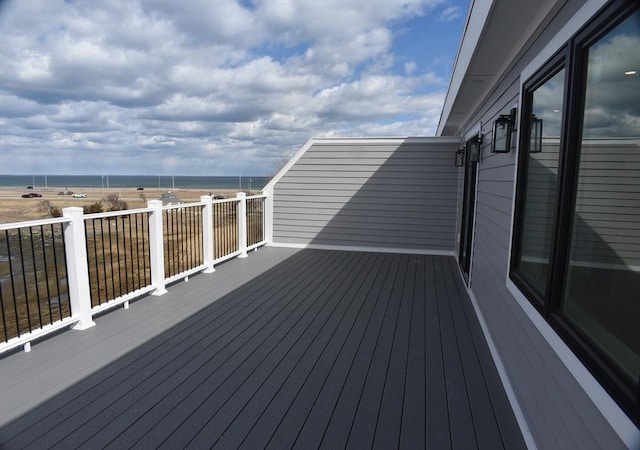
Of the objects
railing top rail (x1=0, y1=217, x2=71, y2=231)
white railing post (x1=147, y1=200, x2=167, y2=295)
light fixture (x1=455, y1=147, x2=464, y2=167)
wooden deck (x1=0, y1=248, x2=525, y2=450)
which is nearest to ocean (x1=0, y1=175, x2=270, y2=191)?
light fixture (x1=455, y1=147, x2=464, y2=167)

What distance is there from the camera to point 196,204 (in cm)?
458

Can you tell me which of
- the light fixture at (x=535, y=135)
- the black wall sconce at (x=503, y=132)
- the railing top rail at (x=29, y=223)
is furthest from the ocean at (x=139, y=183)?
the light fixture at (x=535, y=135)

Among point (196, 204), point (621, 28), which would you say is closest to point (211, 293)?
point (196, 204)

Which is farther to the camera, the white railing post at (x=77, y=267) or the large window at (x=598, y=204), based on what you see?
the white railing post at (x=77, y=267)

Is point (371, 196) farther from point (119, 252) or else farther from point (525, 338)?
point (525, 338)

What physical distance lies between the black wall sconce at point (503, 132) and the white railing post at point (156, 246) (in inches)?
131

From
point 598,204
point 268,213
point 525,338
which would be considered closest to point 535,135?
point 598,204

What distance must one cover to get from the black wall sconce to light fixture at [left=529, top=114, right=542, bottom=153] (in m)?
0.45

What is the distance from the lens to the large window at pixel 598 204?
105 cm

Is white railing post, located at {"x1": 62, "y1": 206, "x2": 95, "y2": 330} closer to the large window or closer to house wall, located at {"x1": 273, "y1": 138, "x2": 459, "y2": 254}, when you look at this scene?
the large window

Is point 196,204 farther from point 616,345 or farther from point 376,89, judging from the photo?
point 376,89

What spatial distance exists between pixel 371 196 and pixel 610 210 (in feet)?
18.4

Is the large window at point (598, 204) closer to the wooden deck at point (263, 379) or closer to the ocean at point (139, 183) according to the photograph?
the wooden deck at point (263, 379)

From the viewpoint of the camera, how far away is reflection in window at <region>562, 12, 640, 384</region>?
1.04 m
